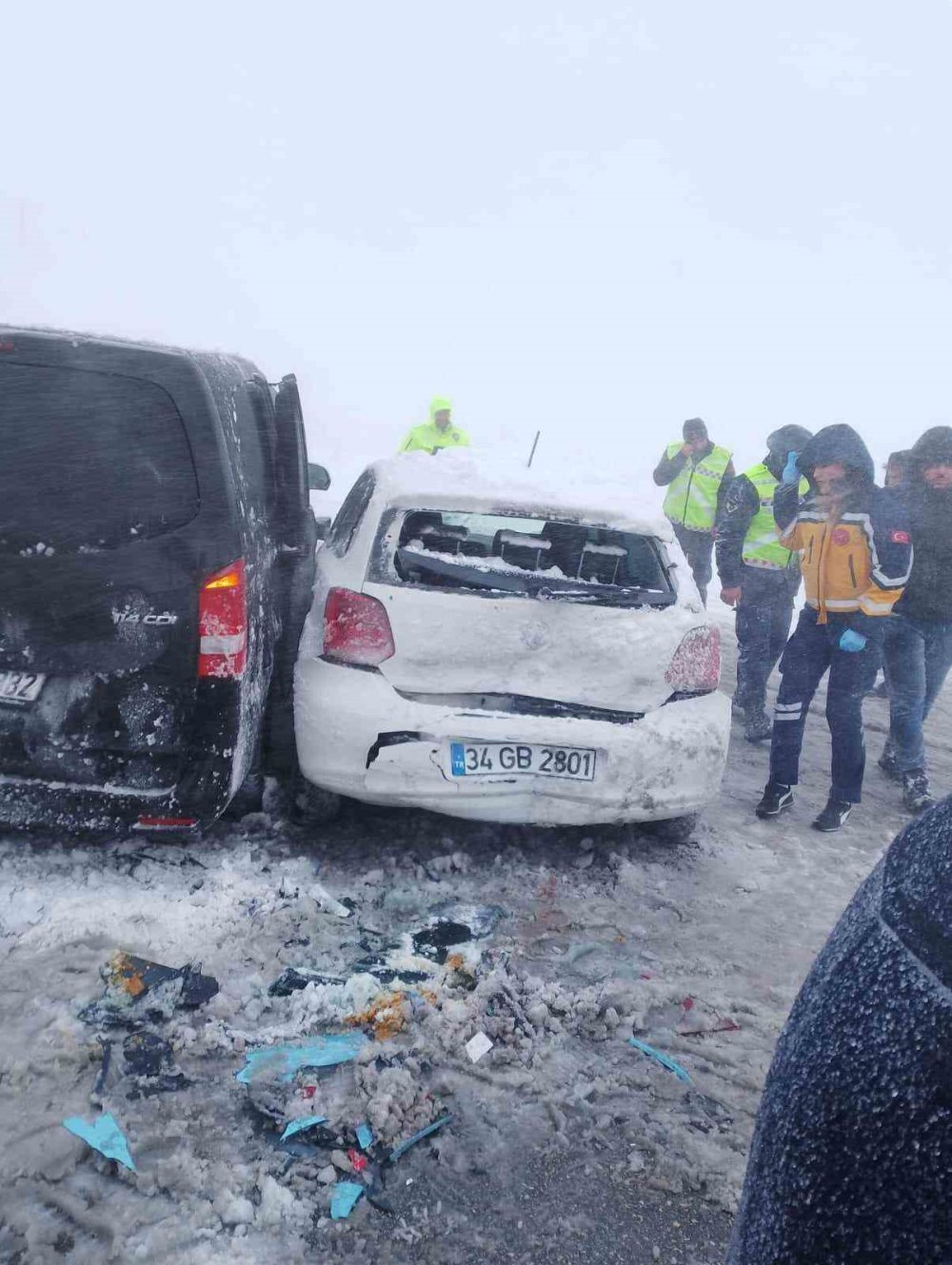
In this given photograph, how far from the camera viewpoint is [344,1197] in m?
1.98

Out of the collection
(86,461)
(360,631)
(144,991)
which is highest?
(86,461)

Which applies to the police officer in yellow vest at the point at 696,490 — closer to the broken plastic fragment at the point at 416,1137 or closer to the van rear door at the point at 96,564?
the van rear door at the point at 96,564

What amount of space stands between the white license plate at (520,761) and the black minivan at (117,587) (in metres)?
0.86

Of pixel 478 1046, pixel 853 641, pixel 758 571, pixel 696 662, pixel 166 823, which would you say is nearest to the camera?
pixel 478 1046

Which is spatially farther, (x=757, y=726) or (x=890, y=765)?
(x=757, y=726)

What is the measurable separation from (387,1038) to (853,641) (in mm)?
3185

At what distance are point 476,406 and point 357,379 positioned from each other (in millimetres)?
10241

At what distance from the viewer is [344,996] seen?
2715 millimetres

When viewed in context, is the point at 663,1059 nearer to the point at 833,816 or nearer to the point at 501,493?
the point at 501,493

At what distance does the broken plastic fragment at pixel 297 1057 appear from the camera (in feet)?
7.75

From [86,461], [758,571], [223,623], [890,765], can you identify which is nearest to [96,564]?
[86,461]

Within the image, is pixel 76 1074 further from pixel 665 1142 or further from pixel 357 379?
pixel 357 379

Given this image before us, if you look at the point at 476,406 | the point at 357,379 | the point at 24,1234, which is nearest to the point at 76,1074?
the point at 24,1234

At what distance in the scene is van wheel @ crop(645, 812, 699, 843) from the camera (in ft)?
13.6
